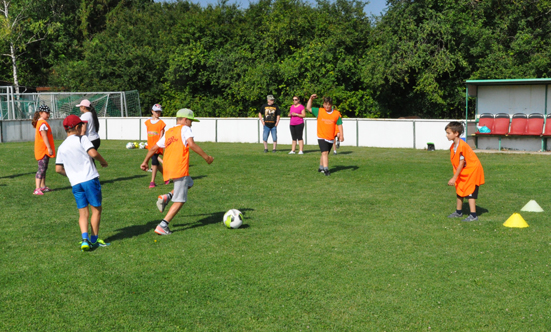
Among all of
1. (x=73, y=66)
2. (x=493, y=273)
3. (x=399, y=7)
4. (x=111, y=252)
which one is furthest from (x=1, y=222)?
(x=73, y=66)

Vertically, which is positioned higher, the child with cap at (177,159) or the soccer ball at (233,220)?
the child with cap at (177,159)

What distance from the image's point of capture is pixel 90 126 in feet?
38.5

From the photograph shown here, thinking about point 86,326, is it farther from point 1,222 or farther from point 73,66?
point 73,66

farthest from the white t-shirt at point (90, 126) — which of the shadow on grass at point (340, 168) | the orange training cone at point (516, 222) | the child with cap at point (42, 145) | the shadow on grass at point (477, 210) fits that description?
the orange training cone at point (516, 222)

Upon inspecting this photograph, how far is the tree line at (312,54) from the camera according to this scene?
26.8m

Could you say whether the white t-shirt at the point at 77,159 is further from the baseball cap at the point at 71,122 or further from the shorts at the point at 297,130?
the shorts at the point at 297,130

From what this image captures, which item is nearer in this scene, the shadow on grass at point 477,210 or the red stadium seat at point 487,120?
the shadow on grass at point 477,210

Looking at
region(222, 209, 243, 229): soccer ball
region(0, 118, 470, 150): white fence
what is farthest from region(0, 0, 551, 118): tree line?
region(222, 209, 243, 229): soccer ball

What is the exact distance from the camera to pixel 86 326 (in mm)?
4496

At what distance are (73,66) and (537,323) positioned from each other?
40.5 metres

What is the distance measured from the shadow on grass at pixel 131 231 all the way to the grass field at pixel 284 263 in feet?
0.20

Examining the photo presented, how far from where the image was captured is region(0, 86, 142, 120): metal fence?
86.9 feet

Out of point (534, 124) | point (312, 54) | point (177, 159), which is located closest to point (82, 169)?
point (177, 159)

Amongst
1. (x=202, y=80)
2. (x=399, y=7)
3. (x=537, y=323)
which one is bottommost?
(x=537, y=323)
